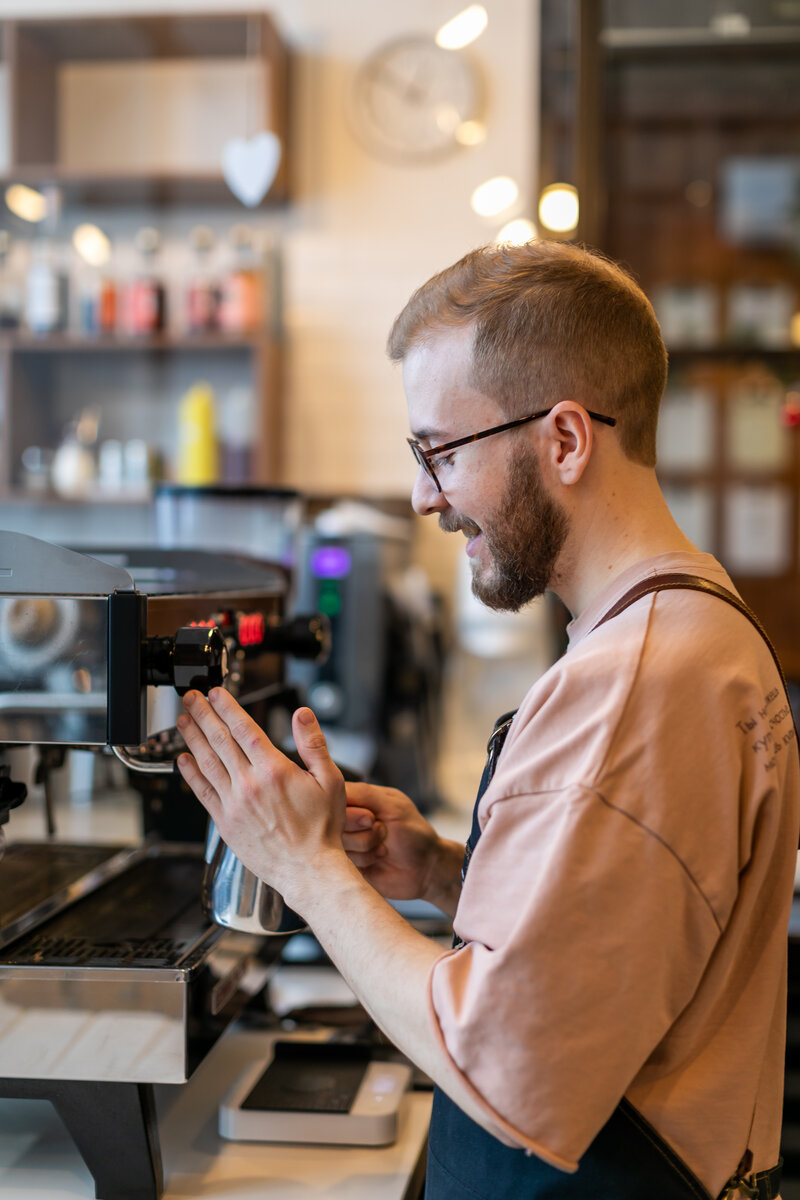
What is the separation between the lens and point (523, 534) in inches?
38.0

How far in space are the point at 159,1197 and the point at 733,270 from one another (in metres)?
3.11

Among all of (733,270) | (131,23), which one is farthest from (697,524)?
(131,23)

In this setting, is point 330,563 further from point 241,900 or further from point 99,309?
point 241,900

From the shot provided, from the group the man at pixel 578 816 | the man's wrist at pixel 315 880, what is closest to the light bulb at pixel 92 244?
the man at pixel 578 816

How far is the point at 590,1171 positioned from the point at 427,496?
55 cm

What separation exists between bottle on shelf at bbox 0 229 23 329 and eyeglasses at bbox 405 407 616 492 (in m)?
2.89

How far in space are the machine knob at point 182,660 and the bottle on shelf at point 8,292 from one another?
293 centimetres

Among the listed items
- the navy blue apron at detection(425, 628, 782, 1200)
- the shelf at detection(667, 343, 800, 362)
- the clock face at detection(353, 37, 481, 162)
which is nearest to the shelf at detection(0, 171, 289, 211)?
the clock face at detection(353, 37, 481, 162)

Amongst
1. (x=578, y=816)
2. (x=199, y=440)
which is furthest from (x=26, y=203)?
(x=578, y=816)

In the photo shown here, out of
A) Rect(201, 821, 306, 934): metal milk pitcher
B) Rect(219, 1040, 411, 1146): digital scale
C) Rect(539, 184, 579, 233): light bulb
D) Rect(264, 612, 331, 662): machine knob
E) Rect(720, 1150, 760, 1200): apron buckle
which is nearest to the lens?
Rect(720, 1150, 760, 1200): apron buckle

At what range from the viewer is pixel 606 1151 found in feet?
2.71

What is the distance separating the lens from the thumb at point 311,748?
0.96 m

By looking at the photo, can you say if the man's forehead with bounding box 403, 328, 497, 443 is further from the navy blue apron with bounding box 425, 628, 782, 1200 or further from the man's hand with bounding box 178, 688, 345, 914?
the navy blue apron with bounding box 425, 628, 782, 1200

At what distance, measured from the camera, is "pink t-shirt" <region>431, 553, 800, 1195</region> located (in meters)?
0.73
